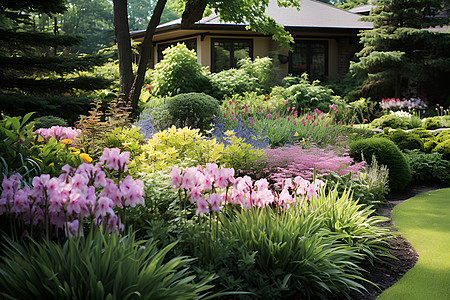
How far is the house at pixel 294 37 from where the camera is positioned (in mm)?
19797

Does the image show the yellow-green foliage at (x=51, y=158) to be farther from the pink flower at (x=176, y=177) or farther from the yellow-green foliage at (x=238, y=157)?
the yellow-green foliage at (x=238, y=157)

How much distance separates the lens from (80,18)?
37719mm

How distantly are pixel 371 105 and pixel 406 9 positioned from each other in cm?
419

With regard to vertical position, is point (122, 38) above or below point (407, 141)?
above

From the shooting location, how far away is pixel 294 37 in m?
20.9

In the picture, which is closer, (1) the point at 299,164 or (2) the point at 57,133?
(2) the point at 57,133

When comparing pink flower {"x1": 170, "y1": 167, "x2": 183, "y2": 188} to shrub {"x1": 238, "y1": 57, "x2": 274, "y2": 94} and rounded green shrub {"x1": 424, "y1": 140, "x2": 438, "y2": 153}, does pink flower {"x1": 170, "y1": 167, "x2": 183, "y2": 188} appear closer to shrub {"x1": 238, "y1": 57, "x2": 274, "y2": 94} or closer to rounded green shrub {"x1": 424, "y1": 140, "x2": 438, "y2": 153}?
rounded green shrub {"x1": 424, "y1": 140, "x2": 438, "y2": 153}

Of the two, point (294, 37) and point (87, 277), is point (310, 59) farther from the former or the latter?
point (87, 277)

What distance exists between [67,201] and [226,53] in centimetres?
1816

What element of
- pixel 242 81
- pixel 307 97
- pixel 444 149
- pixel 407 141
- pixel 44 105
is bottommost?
pixel 444 149

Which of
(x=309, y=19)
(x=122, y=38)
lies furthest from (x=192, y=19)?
(x=309, y=19)

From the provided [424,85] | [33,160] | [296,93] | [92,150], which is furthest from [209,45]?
[33,160]

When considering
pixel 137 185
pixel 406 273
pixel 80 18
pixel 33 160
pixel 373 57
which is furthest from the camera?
pixel 80 18

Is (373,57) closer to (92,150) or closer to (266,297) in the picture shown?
(92,150)
